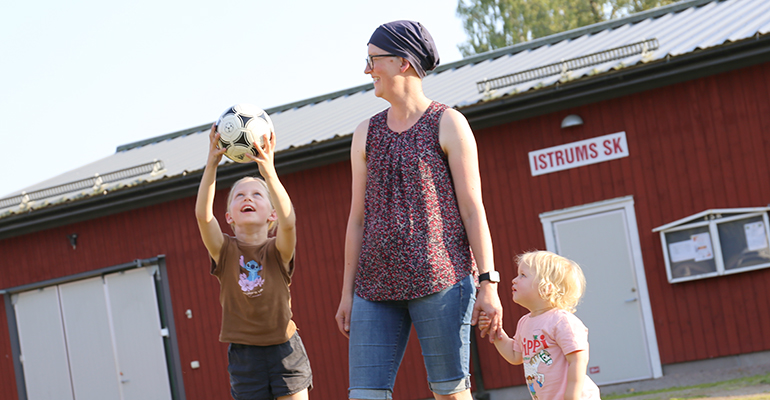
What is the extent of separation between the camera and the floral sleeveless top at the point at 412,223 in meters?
3.00

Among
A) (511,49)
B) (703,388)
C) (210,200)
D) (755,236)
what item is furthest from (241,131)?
(511,49)

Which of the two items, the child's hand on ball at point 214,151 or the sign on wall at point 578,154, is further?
the sign on wall at point 578,154

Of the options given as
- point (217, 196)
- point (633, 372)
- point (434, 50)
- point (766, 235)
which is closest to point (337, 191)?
point (217, 196)

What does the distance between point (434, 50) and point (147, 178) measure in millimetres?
8567

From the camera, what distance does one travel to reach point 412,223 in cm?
304

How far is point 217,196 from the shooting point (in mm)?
11055

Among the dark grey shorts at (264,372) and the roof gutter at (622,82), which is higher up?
the roof gutter at (622,82)

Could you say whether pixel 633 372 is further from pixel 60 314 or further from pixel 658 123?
pixel 60 314

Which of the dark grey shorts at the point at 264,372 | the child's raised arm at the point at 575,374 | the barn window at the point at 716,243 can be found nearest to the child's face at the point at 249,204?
the dark grey shorts at the point at 264,372

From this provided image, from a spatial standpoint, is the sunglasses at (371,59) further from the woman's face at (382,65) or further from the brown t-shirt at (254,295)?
the brown t-shirt at (254,295)

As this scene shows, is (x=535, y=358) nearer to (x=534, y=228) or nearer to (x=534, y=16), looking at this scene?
(x=534, y=228)

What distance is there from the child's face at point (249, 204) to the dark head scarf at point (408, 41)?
1.36 meters

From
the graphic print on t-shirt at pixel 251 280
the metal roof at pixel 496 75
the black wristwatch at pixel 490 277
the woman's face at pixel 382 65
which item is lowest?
the black wristwatch at pixel 490 277

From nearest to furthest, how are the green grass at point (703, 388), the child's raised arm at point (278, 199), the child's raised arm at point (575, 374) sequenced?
the child's raised arm at point (575, 374)
the child's raised arm at point (278, 199)
the green grass at point (703, 388)
